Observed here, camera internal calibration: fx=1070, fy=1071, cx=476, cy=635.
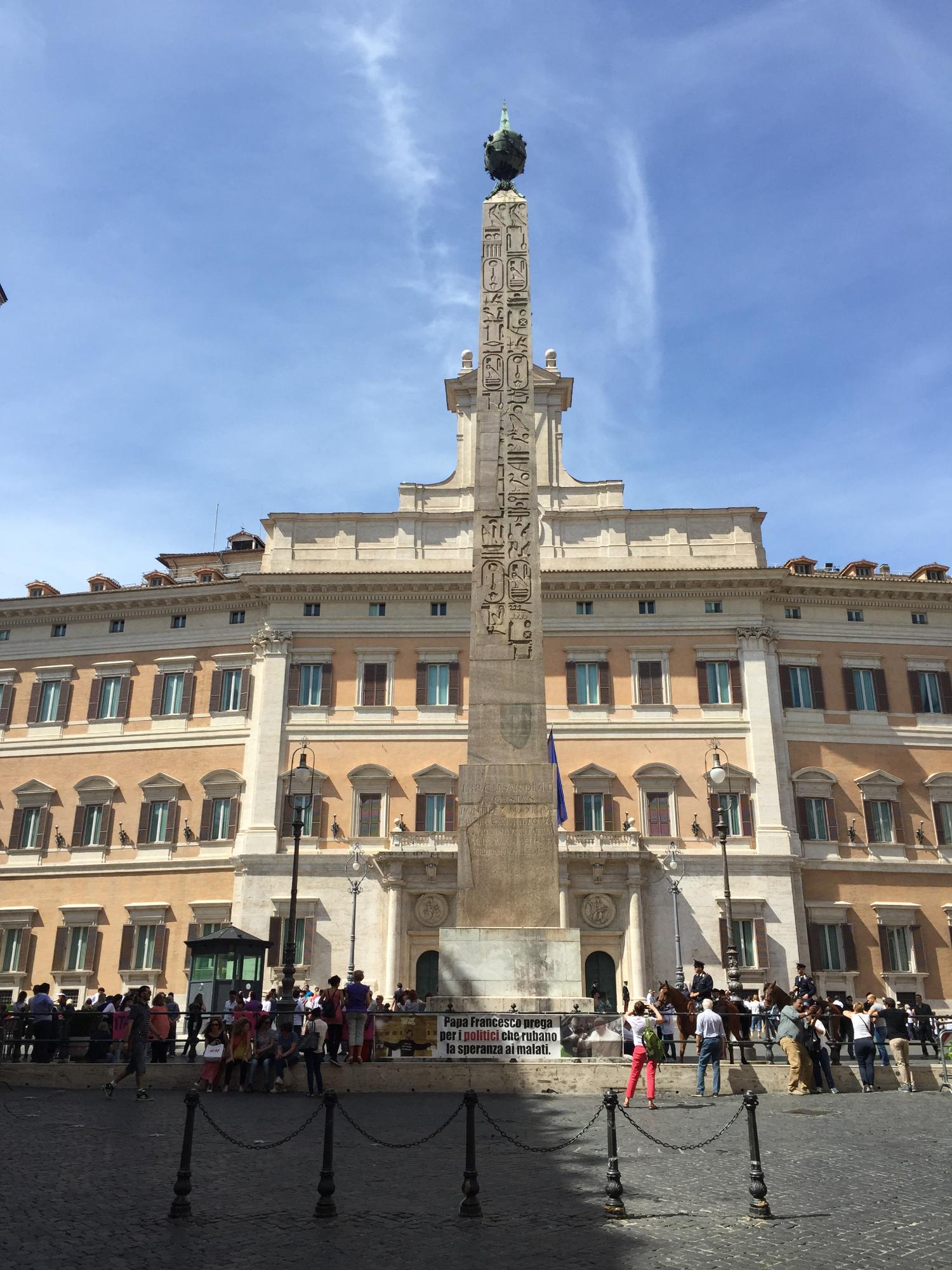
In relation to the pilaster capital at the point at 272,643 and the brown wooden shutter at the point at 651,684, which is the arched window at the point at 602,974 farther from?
the pilaster capital at the point at 272,643

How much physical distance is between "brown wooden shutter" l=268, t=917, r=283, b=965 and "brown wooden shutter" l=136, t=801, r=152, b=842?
182 inches

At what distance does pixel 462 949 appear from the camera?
12.7m

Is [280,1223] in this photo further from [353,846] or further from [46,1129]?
[353,846]

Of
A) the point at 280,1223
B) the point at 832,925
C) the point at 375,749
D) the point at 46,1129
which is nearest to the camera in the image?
the point at 280,1223

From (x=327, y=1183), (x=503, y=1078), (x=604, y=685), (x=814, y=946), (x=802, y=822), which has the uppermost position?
(x=604, y=685)

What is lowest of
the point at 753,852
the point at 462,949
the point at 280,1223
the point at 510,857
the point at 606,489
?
the point at 280,1223

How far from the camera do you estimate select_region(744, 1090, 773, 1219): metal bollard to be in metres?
6.22

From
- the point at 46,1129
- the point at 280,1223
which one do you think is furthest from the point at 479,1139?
the point at 46,1129

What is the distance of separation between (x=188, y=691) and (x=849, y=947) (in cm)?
1943

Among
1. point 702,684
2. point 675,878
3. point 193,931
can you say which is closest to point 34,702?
point 193,931

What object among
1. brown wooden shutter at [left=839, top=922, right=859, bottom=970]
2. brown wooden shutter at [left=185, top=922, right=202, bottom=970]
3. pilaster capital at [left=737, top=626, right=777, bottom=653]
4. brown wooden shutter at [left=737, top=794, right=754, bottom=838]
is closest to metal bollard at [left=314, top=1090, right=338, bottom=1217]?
brown wooden shutter at [left=185, top=922, right=202, bottom=970]

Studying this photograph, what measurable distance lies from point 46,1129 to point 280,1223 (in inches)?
197

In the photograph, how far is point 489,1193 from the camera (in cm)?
691

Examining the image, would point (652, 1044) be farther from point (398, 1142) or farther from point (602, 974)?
point (602, 974)
